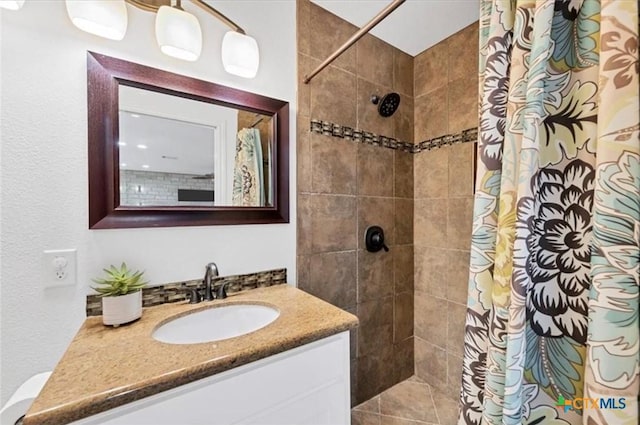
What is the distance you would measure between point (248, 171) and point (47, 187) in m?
0.73

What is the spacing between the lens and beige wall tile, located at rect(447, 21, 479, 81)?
1.65 meters

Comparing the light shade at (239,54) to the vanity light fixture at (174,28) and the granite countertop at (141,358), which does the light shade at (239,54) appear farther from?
the granite countertop at (141,358)

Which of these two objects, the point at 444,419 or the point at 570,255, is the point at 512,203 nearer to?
the point at 570,255

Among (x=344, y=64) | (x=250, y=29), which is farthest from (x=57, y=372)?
(x=344, y=64)

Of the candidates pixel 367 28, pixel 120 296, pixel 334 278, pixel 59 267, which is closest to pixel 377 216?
pixel 334 278

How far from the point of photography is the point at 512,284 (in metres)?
0.54

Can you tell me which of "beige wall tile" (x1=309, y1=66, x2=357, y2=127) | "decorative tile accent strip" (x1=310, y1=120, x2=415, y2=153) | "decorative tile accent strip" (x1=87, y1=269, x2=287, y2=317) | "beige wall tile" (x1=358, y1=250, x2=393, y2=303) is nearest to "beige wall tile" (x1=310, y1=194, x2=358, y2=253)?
"beige wall tile" (x1=358, y1=250, x2=393, y2=303)

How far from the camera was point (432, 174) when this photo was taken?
1.88 meters

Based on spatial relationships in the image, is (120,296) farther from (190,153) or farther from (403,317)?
(403,317)

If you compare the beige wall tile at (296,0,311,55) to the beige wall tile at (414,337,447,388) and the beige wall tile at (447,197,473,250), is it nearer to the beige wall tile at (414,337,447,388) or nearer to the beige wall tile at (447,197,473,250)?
the beige wall tile at (447,197,473,250)

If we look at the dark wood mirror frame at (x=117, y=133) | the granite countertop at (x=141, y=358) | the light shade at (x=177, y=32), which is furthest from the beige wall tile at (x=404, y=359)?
the light shade at (x=177, y=32)

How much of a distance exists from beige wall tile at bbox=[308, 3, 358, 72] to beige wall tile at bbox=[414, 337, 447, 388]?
206cm

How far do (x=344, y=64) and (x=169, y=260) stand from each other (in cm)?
152

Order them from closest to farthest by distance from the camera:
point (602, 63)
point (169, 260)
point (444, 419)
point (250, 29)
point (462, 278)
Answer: point (602, 63) → point (169, 260) → point (250, 29) → point (444, 419) → point (462, 278)
